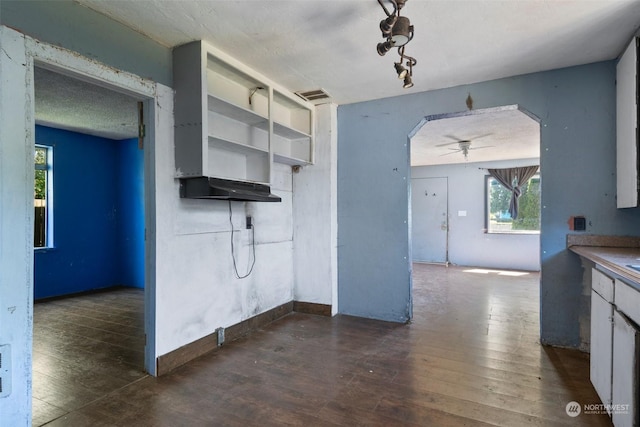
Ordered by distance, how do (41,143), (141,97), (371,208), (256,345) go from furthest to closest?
1. (41,143)
2. (371,208)
3. (256,345)
4. (141,97)

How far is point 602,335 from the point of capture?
195cm

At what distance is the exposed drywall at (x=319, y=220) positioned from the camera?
12.9 ft

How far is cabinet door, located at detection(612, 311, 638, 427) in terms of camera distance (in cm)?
150

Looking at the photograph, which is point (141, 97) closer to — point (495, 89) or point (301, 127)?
point (301, 127)

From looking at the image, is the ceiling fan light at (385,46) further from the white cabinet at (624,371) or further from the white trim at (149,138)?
the white cabinet at (624,371)

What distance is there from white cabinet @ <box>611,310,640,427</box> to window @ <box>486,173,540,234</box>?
20.5 feet

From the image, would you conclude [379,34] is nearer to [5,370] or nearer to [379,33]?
[379,33]

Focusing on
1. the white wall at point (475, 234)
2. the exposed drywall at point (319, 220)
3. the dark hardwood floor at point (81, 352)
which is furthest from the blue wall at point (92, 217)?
the white wall at point (475, 234)

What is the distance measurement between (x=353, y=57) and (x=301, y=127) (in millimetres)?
1334

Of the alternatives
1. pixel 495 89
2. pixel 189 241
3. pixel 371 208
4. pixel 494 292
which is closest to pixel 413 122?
pixel 495 89

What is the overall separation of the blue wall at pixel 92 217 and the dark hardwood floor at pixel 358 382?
182 centimetres

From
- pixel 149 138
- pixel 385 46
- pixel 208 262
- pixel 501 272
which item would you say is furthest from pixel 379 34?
pixel 501 272

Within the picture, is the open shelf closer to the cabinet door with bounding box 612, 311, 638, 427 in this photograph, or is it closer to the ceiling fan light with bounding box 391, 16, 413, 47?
the ceiling fan light with bounding box 391, 16, 413, 47

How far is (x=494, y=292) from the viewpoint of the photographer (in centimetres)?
509
